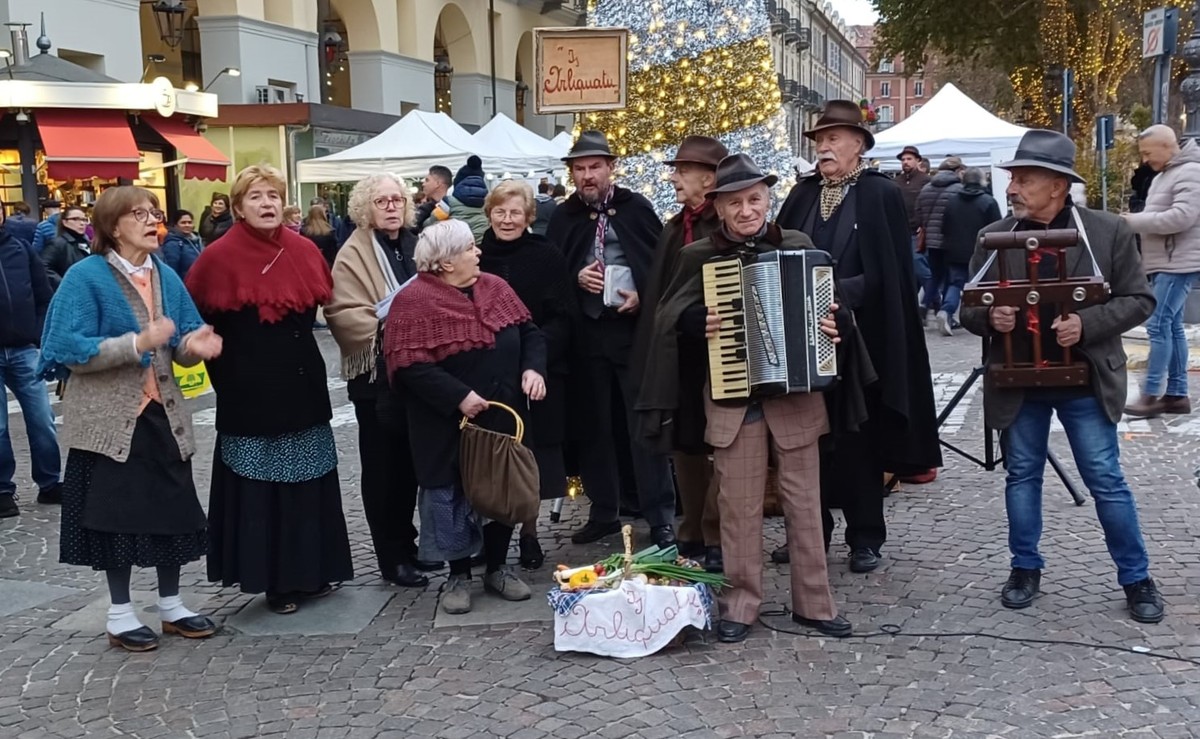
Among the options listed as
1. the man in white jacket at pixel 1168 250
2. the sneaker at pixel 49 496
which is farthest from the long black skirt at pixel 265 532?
the man in white jacket at pixel 1168 250

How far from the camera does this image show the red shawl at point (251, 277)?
467cm

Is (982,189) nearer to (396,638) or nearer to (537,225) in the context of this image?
(537,225)

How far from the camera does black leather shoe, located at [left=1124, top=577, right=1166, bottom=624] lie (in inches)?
178

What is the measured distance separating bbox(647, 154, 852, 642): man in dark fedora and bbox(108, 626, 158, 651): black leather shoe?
2305mm

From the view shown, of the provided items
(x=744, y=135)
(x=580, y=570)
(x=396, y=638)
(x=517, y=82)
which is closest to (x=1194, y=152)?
(x=744, y=135)

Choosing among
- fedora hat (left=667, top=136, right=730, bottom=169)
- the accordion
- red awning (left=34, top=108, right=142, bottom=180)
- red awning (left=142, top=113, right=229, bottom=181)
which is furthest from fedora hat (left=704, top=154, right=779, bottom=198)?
red awning (left=142, top=113, right=229, bottom=181)

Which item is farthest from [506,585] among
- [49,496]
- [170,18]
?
[170,18]

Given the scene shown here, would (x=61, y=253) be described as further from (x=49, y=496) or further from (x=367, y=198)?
(x=367, y=198)

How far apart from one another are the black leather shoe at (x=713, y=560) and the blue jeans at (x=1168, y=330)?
4.52 meters

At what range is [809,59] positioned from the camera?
91562 millimetres

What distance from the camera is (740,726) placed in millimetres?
3789

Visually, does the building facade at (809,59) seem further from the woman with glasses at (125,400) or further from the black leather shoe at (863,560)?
the woman with glasses at (125,400)

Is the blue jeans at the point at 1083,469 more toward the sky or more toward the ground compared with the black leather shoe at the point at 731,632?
more toward the sky

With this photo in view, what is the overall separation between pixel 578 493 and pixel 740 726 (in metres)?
3.08
